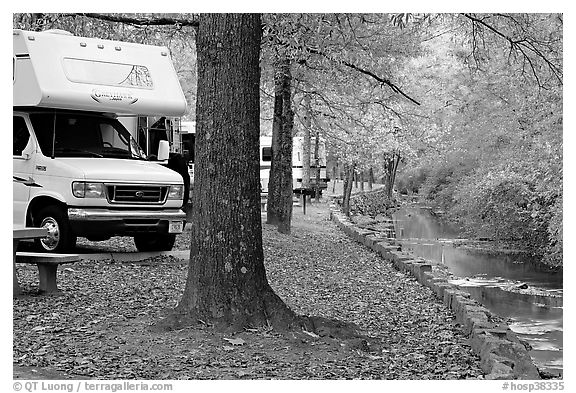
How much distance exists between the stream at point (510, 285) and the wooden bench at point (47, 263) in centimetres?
495

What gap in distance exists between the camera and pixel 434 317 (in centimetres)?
972

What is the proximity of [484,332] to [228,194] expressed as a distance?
102 inches

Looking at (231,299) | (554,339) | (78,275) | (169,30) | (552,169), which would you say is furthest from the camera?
(552,169)

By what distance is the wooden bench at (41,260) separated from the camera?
922cm

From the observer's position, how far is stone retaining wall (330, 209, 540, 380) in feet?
23.0

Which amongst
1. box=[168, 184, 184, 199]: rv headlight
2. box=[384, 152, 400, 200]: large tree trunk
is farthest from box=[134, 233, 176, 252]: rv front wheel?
box=[384, 152, 400, 200]: large tree trunk

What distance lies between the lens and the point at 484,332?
8.13 metres

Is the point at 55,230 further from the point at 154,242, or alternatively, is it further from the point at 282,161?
the point at 282,161

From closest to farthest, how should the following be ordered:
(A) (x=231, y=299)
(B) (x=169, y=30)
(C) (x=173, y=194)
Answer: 1. (A) (x=231, y=299)
2. (C) (x=173, y=194)
3. (B) (x=169, y=30)

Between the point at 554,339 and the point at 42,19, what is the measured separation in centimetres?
855

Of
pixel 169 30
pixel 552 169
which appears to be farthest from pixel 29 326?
pixel 552 169

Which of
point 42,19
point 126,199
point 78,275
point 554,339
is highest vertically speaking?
point 42,19

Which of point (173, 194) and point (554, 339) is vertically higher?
point (173, 194)
